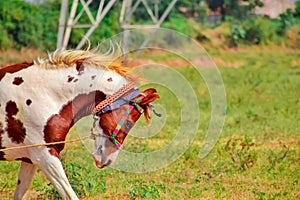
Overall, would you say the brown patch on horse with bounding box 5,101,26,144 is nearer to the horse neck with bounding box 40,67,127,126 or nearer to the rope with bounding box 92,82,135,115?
Result: the horse neck with bounding box 40,67,127,126

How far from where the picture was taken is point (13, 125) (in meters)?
6.89

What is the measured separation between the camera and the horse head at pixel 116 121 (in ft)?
22.4

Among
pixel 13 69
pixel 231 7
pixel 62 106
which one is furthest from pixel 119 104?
pixel 231 7

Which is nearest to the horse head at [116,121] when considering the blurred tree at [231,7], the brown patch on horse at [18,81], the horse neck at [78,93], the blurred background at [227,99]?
the horse neck at [78,93]

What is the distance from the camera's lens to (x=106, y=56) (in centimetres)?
705

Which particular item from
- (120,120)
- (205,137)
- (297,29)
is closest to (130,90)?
(120,120)

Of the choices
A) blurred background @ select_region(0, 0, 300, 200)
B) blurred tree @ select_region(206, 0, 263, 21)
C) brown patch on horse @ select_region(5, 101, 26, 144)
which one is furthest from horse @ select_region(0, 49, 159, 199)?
blurred tree @ select_region(206, 0, 263, 21)

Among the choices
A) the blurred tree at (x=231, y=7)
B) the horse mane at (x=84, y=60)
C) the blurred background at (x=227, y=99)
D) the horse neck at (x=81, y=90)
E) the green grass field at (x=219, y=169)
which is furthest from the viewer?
the blurred tree at (x=231, y=7)

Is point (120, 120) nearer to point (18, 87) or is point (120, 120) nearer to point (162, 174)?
point (18, 87)

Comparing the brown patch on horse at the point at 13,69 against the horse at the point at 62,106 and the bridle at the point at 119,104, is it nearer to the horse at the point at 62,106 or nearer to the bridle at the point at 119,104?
the horse at the point at 62,106

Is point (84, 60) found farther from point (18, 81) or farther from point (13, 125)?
point (13, 125)

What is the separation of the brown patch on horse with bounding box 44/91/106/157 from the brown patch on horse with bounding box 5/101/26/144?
0.23 m

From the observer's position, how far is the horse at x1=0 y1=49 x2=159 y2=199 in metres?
6.81

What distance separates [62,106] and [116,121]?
509 mm
